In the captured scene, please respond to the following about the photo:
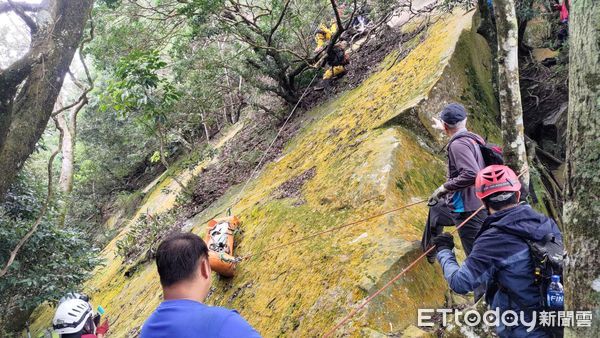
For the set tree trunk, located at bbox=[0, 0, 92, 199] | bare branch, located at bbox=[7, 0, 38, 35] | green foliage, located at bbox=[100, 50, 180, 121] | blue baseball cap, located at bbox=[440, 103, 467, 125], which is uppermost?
bare branch, located at bbox=[7, 0, 38, 35]

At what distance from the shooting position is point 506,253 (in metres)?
2.60

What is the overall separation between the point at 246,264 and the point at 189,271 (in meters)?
3.68

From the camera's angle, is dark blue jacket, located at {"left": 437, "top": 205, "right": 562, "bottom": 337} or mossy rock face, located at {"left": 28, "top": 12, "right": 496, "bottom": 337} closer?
dark blue jacket, located at {"left": 437, "top": 205, "right": 562, "bottom": 337}

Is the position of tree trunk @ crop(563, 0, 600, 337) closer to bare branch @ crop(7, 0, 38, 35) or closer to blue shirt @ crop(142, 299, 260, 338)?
blue shirt @ crop(142, 299, 260, 338)

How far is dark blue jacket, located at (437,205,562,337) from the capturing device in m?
2.58

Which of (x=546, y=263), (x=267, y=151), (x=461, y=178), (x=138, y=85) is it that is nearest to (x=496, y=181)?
(x=546, y=263)

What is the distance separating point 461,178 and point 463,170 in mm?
70

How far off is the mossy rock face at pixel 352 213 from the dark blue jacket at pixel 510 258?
1140 mm

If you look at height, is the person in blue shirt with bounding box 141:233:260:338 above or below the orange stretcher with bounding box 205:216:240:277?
above

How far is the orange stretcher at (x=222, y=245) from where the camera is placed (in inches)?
211

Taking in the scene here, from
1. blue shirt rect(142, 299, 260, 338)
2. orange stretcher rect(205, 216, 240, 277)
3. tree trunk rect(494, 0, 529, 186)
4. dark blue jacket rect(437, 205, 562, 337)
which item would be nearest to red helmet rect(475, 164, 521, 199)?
dark blue jacket rect(437, 205, 562, 337)

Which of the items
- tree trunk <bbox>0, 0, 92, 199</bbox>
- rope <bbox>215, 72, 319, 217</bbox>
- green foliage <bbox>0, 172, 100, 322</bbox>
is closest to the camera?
tree trunk <bbox>0, 0, 92, 199</bbox>

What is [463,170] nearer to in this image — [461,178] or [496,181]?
[461,178]

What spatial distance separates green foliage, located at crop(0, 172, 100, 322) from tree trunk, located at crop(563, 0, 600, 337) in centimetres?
686
